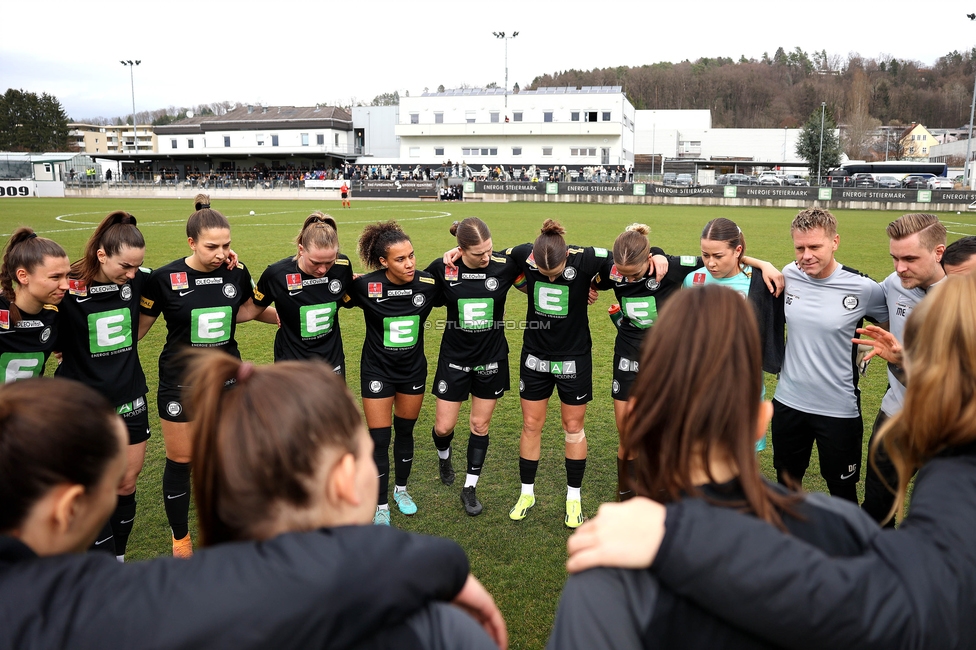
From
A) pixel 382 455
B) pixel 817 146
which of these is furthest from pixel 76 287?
pixel 817 146

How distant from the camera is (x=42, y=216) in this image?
99.5 feet

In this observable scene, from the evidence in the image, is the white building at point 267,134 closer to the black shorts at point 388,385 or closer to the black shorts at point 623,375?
the black shorts at point 388,385

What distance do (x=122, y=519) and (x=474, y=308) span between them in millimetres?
3029

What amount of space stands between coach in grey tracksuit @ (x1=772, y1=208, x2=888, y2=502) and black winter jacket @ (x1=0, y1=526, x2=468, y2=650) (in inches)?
148

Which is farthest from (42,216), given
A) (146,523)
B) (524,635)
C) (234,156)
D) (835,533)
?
(234,156)

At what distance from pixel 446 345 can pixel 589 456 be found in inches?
77.7

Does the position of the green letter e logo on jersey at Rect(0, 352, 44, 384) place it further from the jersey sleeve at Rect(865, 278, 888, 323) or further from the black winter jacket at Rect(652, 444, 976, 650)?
the jersey sleeve at Rect(865, 278, 888, 323)

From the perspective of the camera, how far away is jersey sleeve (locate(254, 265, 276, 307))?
5.16m

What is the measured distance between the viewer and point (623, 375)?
17.6ft

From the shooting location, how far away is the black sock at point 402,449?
5488 mm

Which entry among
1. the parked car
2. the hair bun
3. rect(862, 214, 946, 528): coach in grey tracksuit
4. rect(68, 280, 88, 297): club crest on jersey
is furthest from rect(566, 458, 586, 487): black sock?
the parked car

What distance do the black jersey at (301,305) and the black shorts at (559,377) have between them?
1625 millimetres

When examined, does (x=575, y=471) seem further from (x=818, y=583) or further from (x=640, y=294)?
(x=818, y=583)

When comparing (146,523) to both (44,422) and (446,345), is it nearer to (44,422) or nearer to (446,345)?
(446,345)
